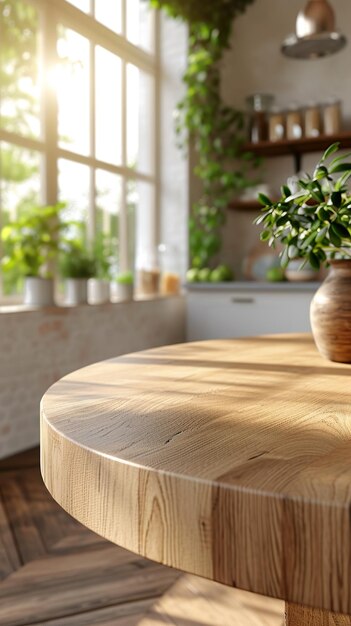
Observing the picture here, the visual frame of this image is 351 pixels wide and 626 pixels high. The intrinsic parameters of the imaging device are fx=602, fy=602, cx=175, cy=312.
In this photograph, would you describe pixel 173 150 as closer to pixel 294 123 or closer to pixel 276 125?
pixel 276 125

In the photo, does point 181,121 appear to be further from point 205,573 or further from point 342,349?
point 205,573

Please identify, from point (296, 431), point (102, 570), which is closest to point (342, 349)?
point (296, 431)

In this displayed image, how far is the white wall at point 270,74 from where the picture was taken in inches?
168

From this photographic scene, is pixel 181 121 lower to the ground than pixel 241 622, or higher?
higher

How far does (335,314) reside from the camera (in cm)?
119

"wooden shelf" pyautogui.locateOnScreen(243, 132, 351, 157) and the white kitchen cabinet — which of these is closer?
the white kitchen cabinet

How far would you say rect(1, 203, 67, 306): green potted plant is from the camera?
2.83 meters

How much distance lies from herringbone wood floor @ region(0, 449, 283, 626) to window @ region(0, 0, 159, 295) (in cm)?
155

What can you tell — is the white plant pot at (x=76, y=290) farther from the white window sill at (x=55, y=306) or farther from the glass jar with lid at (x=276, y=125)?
the glass jar with lid at (x=276, y=125)

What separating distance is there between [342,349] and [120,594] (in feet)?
2.87

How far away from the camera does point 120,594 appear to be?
1.54m

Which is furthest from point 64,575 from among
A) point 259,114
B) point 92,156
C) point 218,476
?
point 259,114

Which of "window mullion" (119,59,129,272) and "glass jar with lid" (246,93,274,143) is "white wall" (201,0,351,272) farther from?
"window mullion" (119,59,129,272)

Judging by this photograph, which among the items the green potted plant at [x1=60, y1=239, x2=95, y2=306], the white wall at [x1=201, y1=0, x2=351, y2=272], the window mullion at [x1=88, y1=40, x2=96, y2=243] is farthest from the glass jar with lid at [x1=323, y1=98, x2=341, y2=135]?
the green potted plant at [x1=60, y1=239, x2=95, y2=306]
